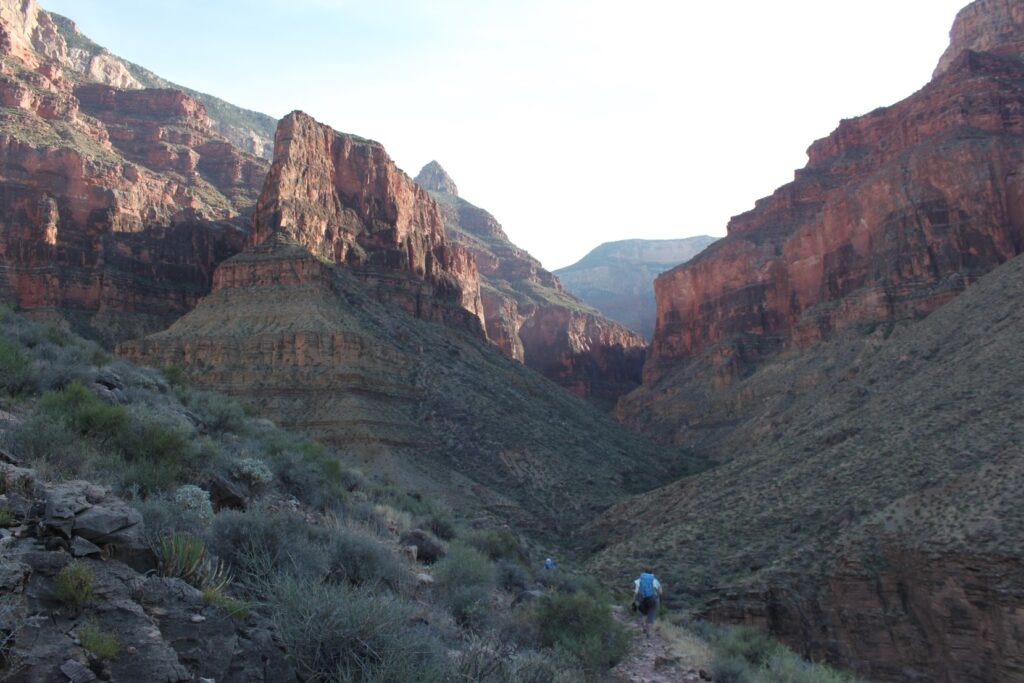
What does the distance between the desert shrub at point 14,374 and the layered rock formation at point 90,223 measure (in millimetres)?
65326

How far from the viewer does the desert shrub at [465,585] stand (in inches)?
421

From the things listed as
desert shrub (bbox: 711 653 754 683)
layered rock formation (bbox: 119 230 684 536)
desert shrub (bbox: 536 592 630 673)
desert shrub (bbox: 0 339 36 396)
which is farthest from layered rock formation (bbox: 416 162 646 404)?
desert shrub (bbox: 536 592 630 673)

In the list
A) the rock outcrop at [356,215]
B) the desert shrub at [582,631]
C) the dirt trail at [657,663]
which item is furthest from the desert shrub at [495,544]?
the rock outcrop at [356,215]

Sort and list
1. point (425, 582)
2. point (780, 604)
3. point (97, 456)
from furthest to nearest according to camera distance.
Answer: point (780, 604) < point (425, 582) < point (97, 456)

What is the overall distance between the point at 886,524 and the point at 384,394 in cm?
3363

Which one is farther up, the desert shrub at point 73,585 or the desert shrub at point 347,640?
the desert shrub at point 73,585

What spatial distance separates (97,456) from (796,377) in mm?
66518

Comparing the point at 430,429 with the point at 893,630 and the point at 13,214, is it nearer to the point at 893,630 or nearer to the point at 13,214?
the point at 893,630

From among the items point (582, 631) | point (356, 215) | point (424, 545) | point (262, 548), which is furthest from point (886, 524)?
point (356, 215)

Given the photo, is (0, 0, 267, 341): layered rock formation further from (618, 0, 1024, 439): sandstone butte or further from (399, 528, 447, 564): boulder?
(399, 528, 447, 564): boulder

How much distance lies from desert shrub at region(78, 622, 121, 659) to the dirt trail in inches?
280

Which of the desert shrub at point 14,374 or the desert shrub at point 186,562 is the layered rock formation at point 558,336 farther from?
the desert shrub at point 186,562

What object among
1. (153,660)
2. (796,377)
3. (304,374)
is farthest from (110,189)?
(153,660)

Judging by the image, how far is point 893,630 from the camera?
21094 mm
